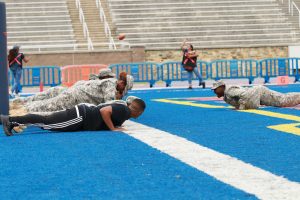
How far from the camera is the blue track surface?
213 inches

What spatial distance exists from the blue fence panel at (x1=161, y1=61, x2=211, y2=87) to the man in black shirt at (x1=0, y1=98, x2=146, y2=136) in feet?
64.5

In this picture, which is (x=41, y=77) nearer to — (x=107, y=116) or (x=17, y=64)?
(x=17, y=64)

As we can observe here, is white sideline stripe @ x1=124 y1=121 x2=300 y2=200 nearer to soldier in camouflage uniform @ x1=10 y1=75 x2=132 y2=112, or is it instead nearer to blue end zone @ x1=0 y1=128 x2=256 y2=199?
blue end zone @ x1=0 y1=128 x2=256 y2=199

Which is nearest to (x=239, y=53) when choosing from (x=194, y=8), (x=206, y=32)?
(x=206, y=32)

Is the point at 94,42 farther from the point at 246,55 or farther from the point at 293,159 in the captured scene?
the point at 293,159

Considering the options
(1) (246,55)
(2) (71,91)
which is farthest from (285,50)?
(2) (71,91)

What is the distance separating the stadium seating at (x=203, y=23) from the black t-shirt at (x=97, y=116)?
26.1 meters

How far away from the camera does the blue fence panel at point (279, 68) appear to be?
98.4 ft

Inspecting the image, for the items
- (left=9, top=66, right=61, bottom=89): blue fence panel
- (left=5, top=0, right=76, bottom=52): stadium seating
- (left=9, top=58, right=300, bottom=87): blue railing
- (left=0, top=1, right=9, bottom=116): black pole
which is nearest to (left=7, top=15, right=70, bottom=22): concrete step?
(left=5, top=0, right=76, bottom=52): stadium seating

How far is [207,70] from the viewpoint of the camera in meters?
30.3

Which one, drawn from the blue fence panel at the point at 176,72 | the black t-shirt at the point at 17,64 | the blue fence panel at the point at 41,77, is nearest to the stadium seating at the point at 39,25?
the blue fence panel at the point at 41,77

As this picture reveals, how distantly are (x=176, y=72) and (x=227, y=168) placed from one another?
23714 mm

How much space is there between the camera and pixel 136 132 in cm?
977

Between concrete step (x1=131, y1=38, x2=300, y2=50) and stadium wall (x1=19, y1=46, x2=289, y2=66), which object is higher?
concrete step (x1=131, y1=38, x2=300, y2=50)
